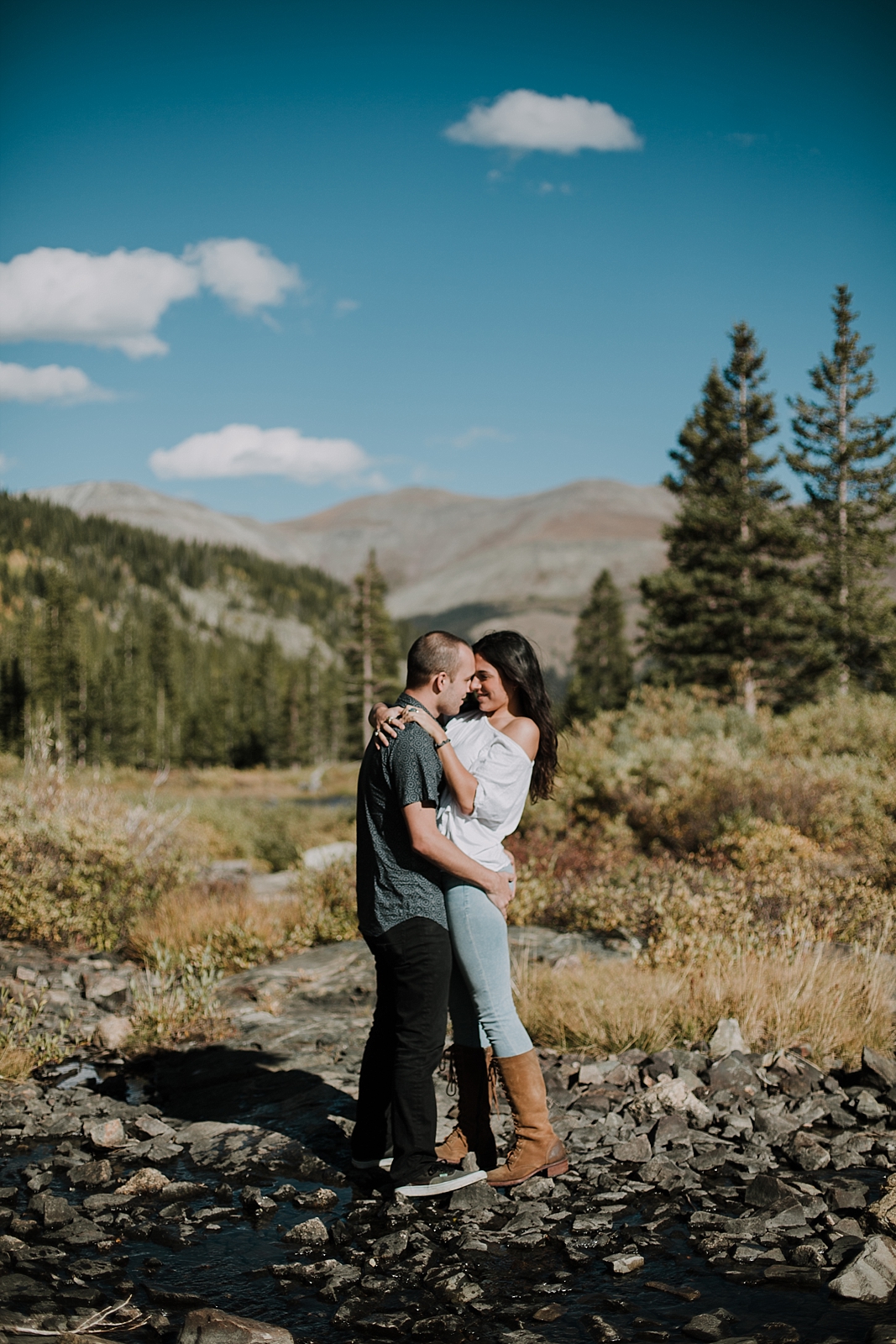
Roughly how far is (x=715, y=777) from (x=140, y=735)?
6696cm

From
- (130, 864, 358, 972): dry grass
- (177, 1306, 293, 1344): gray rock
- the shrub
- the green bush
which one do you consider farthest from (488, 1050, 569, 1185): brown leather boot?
the shrub

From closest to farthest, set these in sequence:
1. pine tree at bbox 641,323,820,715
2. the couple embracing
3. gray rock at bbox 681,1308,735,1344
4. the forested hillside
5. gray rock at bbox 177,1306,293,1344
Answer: gray rock at bbox 177,1306,293,1344, gray rock at bbox 681,1308,735,1344, the couple embracing, pine tree at bbox 641,323,820,715, the forested hillside

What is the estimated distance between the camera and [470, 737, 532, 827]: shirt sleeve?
164 inches

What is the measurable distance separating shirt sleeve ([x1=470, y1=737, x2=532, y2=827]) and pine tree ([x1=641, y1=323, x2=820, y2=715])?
23377mm

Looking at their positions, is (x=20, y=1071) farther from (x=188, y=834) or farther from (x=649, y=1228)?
(x=188, y=834)

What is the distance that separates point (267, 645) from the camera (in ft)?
305

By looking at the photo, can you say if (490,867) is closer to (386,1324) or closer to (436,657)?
(436,657)

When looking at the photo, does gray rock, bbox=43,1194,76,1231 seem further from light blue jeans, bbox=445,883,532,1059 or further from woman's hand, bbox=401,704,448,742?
woman's hand, bbox=401,704,448,742

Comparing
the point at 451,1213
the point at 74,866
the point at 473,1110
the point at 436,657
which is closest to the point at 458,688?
the point at 436,657

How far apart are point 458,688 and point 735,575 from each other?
1012 inches

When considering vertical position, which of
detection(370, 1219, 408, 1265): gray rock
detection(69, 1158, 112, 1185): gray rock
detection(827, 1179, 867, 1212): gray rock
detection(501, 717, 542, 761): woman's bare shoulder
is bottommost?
detection(69, 1158, 112, 1185): gray rock

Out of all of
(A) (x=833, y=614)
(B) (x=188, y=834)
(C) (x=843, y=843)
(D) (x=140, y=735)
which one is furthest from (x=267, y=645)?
(C) (x=843, y=843)

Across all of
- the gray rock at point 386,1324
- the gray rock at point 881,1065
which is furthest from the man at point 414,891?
the gray rock at point 881,1065

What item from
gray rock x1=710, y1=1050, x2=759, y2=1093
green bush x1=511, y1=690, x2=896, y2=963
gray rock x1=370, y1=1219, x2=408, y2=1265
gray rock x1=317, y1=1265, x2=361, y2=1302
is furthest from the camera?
green bush x1=511, y1=690, x2=896, y2=963
